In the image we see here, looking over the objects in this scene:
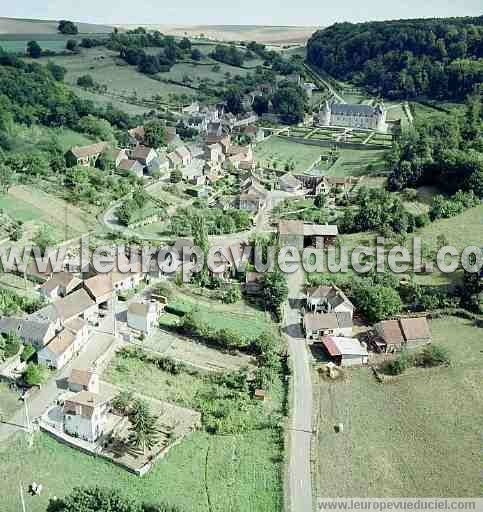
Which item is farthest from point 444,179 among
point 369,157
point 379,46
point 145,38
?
point 145,38

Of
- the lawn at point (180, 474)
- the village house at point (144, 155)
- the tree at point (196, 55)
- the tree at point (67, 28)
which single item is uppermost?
the tree at point (67, 28)

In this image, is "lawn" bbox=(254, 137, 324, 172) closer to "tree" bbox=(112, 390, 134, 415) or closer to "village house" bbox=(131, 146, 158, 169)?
"village house" bbox=(131, 146, 158, 169)

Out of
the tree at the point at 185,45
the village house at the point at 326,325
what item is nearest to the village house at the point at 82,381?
the village house at the point at 326,325

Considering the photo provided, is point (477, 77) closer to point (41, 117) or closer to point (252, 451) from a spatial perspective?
point (41, 117)

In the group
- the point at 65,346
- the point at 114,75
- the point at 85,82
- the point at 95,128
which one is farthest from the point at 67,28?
the point at 65,346

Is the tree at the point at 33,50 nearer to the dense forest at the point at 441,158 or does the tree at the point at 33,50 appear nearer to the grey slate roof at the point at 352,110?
the grey slate roof at the point at 352,110

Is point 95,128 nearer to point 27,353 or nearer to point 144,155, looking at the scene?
point 144,155

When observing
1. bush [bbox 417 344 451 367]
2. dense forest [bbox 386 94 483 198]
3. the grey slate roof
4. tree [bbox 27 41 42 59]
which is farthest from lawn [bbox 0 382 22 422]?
tree [bbox 27 41 42 59]
